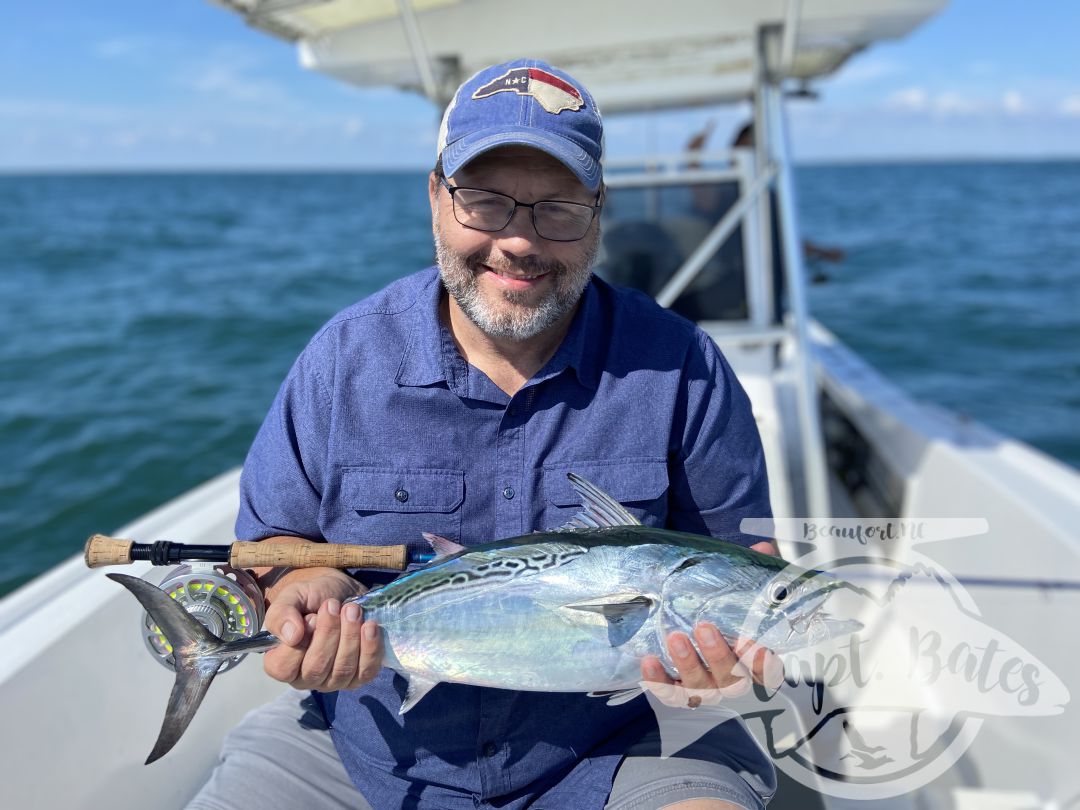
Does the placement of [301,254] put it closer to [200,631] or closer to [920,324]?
[920,324]

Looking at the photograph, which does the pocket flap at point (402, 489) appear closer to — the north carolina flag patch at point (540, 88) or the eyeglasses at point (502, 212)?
the eyeglasses at point (502, 212)

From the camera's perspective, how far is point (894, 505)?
522cm

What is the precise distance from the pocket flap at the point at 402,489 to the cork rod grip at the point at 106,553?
56 centimetres

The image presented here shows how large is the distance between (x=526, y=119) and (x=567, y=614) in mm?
1215

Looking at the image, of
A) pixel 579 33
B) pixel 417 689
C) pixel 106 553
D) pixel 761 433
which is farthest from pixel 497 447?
pixel 579 33

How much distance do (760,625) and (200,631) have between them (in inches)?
49.6

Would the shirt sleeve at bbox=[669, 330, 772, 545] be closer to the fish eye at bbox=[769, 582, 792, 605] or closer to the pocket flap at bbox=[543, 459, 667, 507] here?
the pocket flap at bbox=[543, 459, 667, 507]

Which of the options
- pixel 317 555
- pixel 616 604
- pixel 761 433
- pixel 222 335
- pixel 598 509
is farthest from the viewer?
pixel 222 335

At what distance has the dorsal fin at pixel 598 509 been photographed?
1955 millimetres

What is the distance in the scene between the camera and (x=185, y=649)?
1855 mm

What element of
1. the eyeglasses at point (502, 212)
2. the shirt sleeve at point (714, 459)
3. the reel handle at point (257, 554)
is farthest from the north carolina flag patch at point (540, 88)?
the reel handle at point (257, 554)

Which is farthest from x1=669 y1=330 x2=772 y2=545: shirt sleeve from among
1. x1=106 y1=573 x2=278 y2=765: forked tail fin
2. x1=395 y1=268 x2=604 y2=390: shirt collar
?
x1=106 y1=573 x2=278 y2=765: forked tail fin

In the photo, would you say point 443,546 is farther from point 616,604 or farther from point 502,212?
point 502,212

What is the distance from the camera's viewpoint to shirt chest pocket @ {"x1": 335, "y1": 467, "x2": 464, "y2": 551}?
7.09 ft
